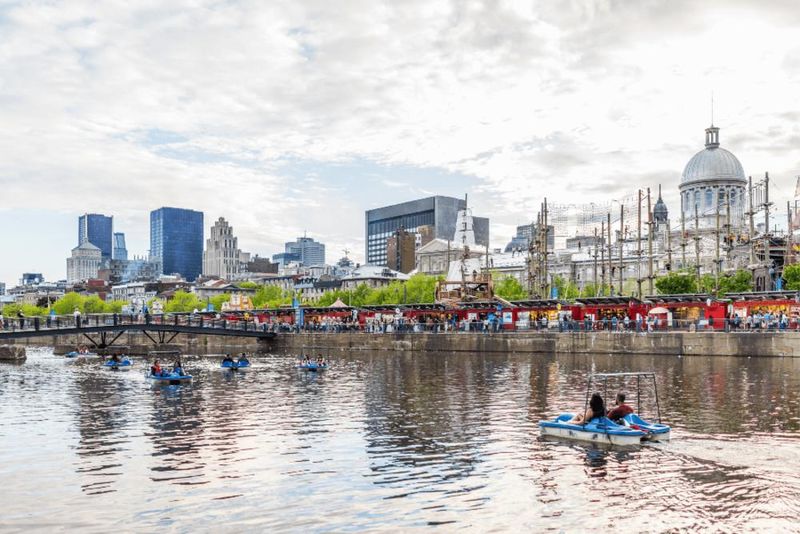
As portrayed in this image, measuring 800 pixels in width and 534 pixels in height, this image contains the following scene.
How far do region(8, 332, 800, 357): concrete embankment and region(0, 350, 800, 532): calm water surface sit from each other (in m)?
23.7

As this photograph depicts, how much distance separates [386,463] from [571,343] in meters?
59.8

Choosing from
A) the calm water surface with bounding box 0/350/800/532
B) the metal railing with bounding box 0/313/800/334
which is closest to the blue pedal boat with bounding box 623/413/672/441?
the calm water surface with bounding box 0/350/800/532

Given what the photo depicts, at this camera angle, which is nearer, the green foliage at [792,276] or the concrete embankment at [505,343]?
the concrete embankment at [505,343]

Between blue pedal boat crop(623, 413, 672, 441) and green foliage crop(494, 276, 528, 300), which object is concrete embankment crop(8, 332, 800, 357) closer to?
blue pedal boat crop(623, 413, 672, 441)

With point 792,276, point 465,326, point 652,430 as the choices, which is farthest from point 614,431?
point 792,276

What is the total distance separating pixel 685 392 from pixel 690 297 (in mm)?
43498

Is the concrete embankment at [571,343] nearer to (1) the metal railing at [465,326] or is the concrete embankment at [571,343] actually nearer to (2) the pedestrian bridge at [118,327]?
(1) the metal railing at [465,326]

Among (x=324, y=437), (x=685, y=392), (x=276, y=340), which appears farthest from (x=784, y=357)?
(x=276, y=340)

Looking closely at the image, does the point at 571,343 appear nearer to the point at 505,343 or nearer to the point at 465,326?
the point at 505,343

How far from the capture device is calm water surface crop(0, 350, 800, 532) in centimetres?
2102

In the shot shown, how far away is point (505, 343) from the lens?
294 ft

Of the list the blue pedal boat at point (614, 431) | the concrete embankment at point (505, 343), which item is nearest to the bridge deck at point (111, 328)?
the concrete embankment at point (505, 343)

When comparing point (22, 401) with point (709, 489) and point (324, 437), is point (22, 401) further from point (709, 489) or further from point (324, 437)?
point (709, 489)

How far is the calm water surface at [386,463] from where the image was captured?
2102 cm
